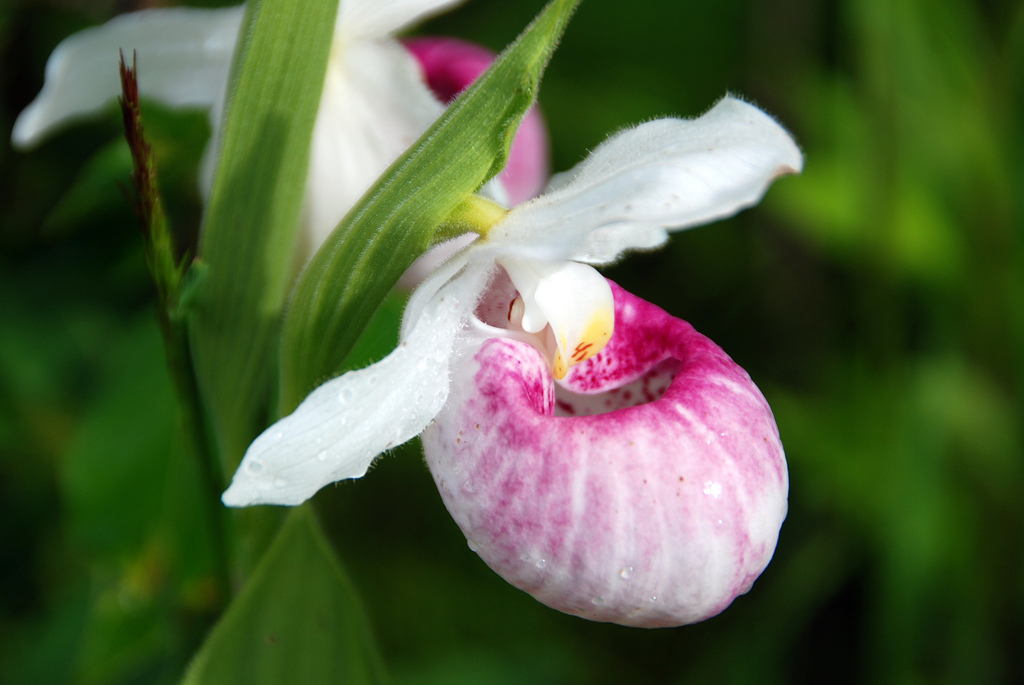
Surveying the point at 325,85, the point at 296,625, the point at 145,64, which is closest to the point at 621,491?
the point at 296,625

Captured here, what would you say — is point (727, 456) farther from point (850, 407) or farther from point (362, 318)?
point (850, 407)

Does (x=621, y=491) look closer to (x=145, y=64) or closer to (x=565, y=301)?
(x=565, y=301)

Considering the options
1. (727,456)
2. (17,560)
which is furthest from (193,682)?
(17,560)

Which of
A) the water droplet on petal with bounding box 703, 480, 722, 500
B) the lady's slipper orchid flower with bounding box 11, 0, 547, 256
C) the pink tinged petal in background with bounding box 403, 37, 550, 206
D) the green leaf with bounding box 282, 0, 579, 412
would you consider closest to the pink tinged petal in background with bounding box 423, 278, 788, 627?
the water droplet on petal with bounding box 703, 480, 722, 500

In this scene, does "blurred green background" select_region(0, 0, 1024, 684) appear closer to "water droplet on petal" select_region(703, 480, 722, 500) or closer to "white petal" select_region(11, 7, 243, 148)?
"white petal" select_region(11, 7, 243, 148)

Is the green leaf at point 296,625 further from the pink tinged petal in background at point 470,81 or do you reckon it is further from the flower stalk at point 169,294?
the pink tinged petal in background at point 470,81

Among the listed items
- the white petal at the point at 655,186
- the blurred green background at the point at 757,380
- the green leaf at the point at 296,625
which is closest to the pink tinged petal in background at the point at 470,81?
the blurred green background at the point at 757,380

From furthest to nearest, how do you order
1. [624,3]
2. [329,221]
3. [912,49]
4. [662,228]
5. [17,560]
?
1. [624,3]
2. [912,49]
3. [17,560]
4. [329,221]
5. [662,228]

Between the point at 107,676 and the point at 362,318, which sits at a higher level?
the point at 362,318
